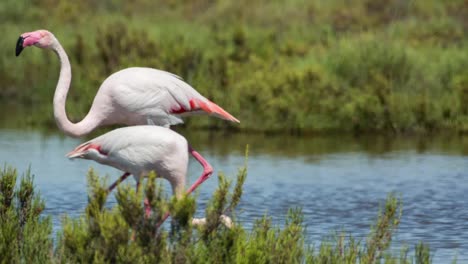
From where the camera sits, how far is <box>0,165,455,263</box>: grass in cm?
719

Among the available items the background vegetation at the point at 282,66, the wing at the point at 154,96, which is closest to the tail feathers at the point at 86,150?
the wing at the point at 154,96

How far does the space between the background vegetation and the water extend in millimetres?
641

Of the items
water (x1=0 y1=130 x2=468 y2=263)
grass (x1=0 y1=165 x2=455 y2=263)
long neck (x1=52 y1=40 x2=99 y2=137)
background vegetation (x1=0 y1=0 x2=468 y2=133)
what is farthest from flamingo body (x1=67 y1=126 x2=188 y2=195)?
background vegetation (x1=0 y1=0 x2=468 y2=133)

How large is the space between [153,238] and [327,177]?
28.4 ft

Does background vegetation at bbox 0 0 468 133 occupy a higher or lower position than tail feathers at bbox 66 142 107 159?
higher

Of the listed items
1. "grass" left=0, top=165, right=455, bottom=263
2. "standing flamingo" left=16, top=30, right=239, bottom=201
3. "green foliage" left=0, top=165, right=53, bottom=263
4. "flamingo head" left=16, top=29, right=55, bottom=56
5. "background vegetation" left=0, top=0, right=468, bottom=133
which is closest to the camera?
"grass" left=0, top=165, right=455, bottom=263

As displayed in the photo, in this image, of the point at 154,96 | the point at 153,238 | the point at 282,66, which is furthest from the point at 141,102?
the point at 282,66

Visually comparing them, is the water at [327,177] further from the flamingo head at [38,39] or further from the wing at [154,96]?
the flamingo head at [38,39]

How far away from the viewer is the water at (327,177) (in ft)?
39.5

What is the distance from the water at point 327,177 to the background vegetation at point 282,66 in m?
0.64

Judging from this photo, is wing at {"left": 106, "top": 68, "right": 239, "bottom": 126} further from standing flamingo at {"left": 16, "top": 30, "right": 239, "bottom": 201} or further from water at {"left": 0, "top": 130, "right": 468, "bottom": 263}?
water at {"left": 0, "top": 130, "right": 468, "bottom": 263}

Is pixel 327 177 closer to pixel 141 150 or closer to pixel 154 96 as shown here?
pixel 154 96

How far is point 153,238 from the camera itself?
7.30 m

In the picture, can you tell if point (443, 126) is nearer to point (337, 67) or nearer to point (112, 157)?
point (337, 67)
